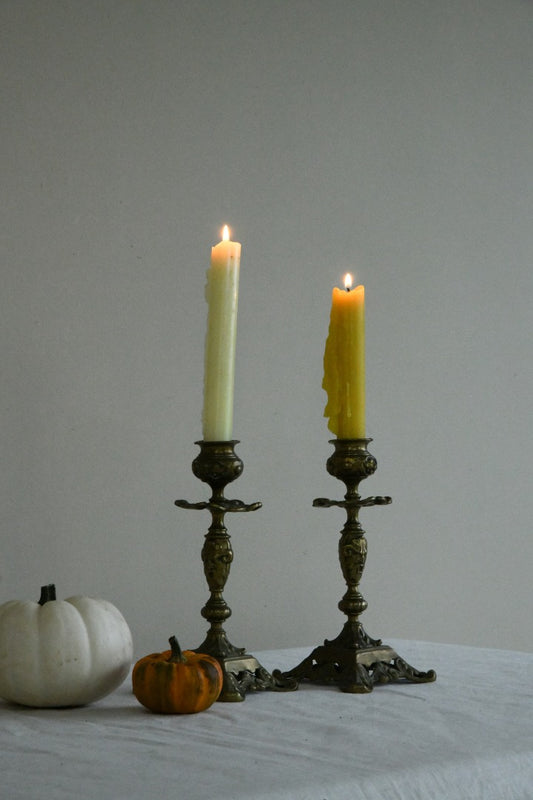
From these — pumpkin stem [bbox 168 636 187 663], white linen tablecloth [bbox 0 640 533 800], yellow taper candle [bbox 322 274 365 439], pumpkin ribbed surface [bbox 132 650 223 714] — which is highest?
yellow taper candle [bbox 322 274 365 439]

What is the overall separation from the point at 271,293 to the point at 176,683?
82 centimetres

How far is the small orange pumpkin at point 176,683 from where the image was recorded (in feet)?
2.91

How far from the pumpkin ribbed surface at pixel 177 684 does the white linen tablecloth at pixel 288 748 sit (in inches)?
0.5

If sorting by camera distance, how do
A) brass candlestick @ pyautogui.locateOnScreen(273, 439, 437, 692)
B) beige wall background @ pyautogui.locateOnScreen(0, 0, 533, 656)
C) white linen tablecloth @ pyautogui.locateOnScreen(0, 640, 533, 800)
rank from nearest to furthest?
white linen tablecloth @ pyautogui.locateOnScreen(0, 640, 533, 800) → brass candlestick @ pyautogui.locateOnScreen(273, 439, 437, 692) → beige wall background @ pyautogui.locateOnScreen(0, 0, 533, 656)

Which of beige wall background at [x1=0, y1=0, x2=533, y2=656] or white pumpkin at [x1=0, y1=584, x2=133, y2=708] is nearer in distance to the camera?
white pumpkin at [x1=0, y1=584, x2=133, y2=708]

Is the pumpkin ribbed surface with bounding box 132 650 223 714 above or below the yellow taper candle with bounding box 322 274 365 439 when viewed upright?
below

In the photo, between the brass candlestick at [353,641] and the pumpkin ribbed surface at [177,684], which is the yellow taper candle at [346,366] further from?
the pumpkin ribbed surface at [177,684]

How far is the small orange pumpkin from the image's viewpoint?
888 mm

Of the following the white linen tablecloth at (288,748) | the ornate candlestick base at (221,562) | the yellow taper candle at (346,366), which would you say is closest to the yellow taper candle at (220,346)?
the ornate candlestick base at (221,562)

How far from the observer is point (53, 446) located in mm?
1326

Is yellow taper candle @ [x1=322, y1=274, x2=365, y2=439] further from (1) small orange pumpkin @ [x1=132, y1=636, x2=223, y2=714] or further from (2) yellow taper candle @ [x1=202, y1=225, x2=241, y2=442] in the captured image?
(1) small orange pumpkin @ [x1=132, y1=636, x2=223, y2=714]

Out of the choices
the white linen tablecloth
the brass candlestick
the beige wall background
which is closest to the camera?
the white linen tablecloth

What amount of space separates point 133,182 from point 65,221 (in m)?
0.13

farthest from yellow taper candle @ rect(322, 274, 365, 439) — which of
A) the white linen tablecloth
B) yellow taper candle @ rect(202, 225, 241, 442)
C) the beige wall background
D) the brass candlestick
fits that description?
the beige wall background
